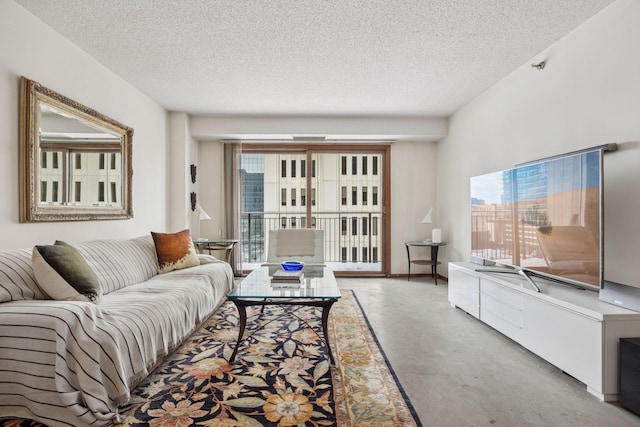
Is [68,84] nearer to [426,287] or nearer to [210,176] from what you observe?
[210,176]

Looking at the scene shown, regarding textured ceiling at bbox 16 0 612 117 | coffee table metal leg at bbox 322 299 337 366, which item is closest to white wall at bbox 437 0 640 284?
textured ceiling at bbox 16 0 612 117

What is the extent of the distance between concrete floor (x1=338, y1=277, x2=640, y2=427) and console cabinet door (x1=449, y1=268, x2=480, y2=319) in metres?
0.12

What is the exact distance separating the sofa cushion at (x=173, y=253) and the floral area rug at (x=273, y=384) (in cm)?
84

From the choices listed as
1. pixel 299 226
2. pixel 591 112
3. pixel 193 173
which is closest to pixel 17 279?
pixel 193 173

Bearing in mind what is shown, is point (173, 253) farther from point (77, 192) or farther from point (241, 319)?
point (241, 319)

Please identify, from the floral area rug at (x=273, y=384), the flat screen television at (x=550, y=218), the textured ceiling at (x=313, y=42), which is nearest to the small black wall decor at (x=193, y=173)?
the textured ceiling at (x=313, y=42)

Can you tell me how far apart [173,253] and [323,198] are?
6035 mm

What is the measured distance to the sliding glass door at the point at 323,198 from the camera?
5.57m

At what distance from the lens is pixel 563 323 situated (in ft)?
6.79

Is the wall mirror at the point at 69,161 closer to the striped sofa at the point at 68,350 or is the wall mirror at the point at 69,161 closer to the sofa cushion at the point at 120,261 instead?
the sofa cushion at the point at 120,261

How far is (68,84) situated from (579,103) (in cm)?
420

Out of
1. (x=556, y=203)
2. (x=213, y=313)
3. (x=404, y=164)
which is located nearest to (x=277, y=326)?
(x=213, y=313)

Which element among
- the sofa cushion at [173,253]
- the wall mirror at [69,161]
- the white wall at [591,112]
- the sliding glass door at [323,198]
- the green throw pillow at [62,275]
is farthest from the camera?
the sliding glass door at [323,198]

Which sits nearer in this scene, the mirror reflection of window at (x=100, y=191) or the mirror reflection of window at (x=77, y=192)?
the mirror reflection of window at (x=77, y=192)
